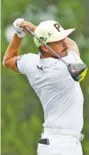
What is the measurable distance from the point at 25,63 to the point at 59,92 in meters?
0.35

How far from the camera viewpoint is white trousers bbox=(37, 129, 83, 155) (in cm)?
630

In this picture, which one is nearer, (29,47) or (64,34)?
(64,34)

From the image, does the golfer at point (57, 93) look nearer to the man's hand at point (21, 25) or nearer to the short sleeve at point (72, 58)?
the short sleeve at point (72, 58)

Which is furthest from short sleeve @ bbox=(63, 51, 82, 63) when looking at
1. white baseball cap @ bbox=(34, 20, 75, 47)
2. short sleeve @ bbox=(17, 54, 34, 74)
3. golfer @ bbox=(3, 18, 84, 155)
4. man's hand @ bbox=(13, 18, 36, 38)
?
man's hand @ bbox=(13, 18, 36, 38)

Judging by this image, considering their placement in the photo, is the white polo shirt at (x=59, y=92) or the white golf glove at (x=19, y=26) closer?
the white polo shirt at (x=59, y=92)

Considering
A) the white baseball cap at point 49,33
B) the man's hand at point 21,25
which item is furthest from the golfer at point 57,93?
the man's hand at point 21,25

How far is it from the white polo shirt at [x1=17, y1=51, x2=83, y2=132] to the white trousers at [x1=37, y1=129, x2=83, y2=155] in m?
0.07

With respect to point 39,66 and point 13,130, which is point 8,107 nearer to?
point 13,130

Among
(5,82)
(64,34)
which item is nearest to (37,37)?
(64,34)

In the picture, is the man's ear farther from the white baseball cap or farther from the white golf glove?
the white golf glove

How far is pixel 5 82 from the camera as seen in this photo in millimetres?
11266

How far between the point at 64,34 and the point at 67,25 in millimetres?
4156

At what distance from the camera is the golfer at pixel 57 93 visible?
249 inches

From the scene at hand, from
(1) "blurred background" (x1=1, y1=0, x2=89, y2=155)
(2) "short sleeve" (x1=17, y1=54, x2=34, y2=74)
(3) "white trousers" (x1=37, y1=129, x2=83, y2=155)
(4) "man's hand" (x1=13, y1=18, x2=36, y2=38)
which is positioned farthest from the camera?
(1) "blurred background" (x1=1, y1=0, x2=89, y2=155)
